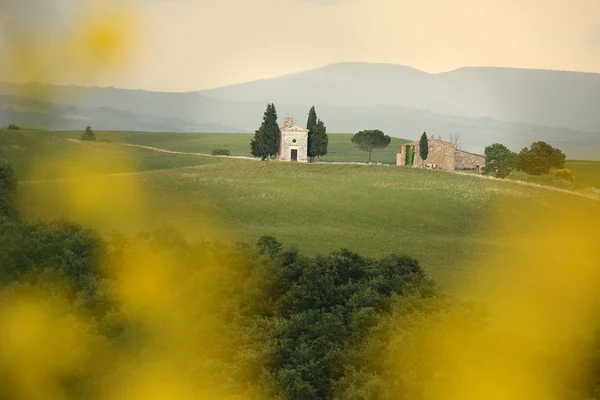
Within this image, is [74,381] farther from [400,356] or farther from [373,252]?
[373,252]

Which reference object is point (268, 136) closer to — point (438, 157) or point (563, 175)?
point (438, 157)

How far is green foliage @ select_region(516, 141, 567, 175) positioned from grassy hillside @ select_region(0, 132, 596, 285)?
19.1 m

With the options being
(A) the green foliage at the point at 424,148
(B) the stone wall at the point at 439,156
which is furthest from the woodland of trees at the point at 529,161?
(A) the green foliage at the point at 424,148

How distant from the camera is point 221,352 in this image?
2895 centimetres

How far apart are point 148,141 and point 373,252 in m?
143

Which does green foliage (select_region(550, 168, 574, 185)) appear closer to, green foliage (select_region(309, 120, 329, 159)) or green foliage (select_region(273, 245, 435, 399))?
green foliage (select_region(309, 120, 329, 159))

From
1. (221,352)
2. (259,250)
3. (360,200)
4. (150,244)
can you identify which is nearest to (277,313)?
(221,352)

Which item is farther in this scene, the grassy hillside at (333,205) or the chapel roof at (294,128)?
the chapel roof at (294,128)

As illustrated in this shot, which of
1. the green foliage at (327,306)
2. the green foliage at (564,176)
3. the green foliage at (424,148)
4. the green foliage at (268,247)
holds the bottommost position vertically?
the green foliage at (327,306)

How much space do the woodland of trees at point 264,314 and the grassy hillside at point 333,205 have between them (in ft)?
38.1

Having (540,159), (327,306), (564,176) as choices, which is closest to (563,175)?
(564,176)

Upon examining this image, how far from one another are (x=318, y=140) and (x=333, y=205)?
91.5 ft

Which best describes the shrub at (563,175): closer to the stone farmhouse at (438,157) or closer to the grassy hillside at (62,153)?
the stone farmhouse at (438,157)

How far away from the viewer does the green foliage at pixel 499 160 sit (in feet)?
353
